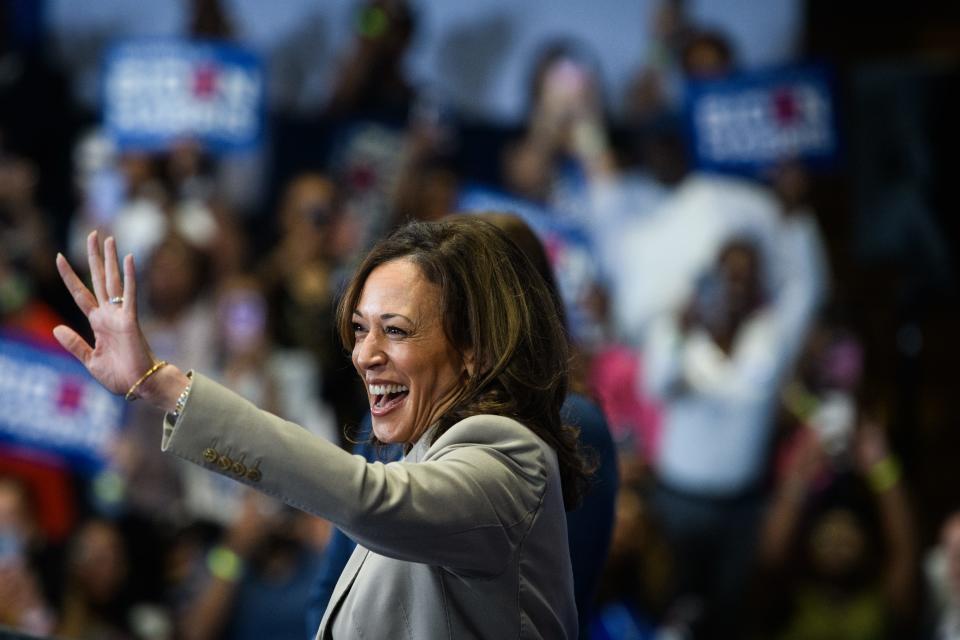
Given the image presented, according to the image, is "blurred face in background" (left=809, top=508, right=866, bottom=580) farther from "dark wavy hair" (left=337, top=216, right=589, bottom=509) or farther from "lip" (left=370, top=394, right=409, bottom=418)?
"lip" (left=370, top=394, right=409, bottom=418)

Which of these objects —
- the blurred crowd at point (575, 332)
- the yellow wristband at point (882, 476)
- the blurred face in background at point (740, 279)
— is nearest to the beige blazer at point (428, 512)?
the blurred crowd at point (575, 332)

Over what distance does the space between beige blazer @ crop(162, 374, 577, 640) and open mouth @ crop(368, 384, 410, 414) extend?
0.22 ft

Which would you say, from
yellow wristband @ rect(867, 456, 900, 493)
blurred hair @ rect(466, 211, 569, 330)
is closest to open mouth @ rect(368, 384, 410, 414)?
blurred hair @ rect(466, 211, 569, 330)

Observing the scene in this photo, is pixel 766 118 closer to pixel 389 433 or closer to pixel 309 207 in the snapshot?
pixel 309 207

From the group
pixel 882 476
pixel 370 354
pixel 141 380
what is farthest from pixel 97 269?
pixel 882 476

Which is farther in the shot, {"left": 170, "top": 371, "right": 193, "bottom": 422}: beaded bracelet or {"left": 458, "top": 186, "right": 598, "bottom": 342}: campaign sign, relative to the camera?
{"left": 458, "top": 186, "right": 598, "bottom": 342}: campaign sign

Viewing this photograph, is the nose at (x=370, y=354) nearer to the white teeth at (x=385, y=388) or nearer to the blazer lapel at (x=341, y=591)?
the white teeth at (x=385, y=388)

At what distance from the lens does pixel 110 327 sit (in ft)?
4.63

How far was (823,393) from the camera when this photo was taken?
17.7 feet

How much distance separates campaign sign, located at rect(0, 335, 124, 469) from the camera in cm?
515

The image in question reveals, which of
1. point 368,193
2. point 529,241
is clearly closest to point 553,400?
point 529,241

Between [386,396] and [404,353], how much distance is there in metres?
0.06

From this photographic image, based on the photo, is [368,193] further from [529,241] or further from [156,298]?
[529,241]

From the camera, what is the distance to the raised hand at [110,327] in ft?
4.56
